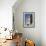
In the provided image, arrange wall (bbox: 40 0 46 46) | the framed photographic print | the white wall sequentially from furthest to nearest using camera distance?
the framed photographic print → wall (bbox: 40 0 46 46) → the white wall

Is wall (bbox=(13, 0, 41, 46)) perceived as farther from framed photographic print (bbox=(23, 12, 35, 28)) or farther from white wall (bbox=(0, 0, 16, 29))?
white wall (bbox=(0, 0, 16, 29))

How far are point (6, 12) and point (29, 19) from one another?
4.40ft

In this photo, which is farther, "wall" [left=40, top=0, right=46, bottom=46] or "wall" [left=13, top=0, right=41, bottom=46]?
"wall" [left=13, top=0, right=41, bottom=46]

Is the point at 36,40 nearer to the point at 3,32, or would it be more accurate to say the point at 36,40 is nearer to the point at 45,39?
the point at 45,39

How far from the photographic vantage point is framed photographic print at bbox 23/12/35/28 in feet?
17.0

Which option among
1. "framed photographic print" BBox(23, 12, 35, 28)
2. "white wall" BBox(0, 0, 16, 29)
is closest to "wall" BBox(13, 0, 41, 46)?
"framed photographic print" BBox(23, 12, 35, 28)

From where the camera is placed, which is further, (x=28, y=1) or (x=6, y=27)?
(x=28, y=1)

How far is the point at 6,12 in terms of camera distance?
4188mm

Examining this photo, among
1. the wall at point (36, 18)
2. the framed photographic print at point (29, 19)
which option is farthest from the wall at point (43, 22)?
the framed photographic print at point (29, 19)

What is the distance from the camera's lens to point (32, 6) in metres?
5.21

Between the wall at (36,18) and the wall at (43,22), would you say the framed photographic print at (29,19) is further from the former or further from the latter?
the wall at (43,22)

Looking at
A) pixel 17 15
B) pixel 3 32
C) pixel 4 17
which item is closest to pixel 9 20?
pixel 4 17

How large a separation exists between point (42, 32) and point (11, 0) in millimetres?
1962

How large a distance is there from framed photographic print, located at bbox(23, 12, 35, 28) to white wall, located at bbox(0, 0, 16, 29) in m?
1.10
